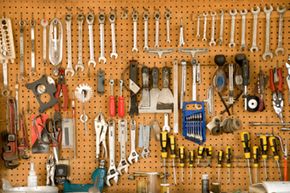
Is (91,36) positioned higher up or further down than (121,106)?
higher up

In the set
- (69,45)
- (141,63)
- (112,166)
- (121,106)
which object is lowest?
(112,166)

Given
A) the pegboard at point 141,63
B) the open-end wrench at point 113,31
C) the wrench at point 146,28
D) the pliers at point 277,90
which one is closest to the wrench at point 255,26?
the pegboard at point 141,63

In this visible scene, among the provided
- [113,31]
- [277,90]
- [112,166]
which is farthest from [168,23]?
[112,166]

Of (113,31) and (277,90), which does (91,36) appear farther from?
(277,90)

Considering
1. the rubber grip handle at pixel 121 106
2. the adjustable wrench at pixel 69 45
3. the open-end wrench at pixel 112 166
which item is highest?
the adjustable wrench at pixel 69 45

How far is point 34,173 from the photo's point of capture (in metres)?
2.62

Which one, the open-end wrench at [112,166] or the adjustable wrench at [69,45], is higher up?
the adjustable wrench at [69,45]

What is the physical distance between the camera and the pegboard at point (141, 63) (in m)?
2.67

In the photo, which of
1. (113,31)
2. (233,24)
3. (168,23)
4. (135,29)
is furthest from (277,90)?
(113,31)

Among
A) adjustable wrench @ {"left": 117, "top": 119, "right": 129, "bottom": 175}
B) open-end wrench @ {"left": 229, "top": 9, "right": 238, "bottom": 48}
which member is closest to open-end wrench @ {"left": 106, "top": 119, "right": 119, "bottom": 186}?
adjustable wrench @ {"left": 117, "top": 119, "right": 129, "bottom": 175}

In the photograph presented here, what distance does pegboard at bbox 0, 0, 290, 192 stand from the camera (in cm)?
267

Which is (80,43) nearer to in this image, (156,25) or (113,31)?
(113,31)

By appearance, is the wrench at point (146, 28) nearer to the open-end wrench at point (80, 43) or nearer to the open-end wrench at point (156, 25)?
the open-end wrench at point (156, 25)

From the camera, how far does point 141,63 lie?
2.69 meters
